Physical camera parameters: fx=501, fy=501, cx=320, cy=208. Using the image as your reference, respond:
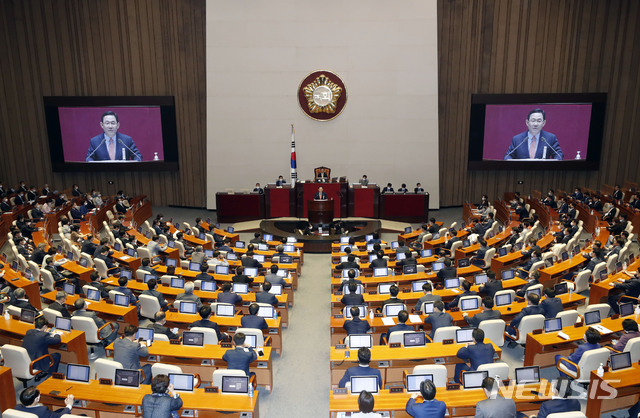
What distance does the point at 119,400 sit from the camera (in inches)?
274

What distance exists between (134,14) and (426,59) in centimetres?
1337

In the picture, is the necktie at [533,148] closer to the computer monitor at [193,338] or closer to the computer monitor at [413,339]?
the computer monitor at [413,339]

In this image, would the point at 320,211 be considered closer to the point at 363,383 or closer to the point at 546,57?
the point at 363,383

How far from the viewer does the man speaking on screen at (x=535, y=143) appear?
22.9 metres

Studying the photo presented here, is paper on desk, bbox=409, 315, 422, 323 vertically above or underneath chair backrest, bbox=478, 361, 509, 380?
underneath

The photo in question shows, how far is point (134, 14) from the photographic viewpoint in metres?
22.8

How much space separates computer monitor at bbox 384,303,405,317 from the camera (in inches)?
391

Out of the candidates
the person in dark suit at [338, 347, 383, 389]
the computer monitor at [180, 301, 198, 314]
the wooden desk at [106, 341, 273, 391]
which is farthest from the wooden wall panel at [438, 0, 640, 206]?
the person in dark suit at [338, 347, 383, 389]

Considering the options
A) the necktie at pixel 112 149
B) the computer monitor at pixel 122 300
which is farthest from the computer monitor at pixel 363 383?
the necktie at pixel 112 149

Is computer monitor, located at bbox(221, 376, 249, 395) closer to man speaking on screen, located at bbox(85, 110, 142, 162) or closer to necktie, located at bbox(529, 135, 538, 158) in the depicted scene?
man speaking on screen, located at bbox(85, 110, 142, 162)

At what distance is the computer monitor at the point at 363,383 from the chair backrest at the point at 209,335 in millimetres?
2819

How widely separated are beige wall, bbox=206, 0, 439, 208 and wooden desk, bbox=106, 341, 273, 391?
15.3 m

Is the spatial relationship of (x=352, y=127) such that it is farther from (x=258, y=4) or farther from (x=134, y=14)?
(x=134, y=14)

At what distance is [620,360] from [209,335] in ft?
21.5
